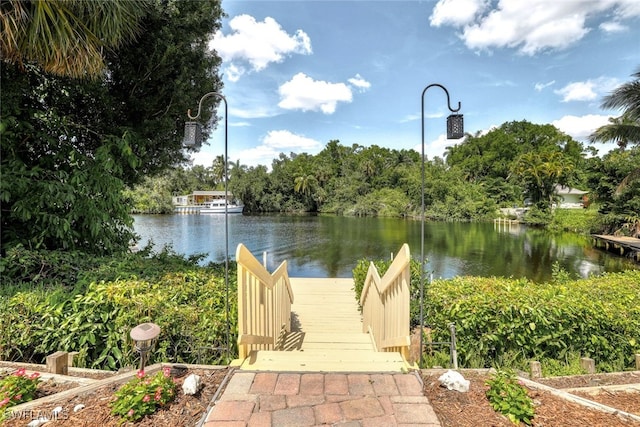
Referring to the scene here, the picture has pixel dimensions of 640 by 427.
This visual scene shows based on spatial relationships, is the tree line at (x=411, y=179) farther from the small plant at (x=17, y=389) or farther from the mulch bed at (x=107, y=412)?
the mulch bed at (x=107, y=412)

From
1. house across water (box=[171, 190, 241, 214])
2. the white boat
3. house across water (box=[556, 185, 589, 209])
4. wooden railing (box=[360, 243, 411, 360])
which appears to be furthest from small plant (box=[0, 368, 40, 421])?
house across water (box=[171, 190, 241, 214])

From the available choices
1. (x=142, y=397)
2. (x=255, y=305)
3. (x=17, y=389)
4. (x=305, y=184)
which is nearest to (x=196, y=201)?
(x=305, y=184)

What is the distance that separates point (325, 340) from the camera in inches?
144

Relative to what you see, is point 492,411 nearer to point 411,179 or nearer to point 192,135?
point 192,135

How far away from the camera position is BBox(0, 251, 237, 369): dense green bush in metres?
2.33

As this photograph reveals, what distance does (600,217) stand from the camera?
17.8 metres

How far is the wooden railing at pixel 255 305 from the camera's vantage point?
2230mm

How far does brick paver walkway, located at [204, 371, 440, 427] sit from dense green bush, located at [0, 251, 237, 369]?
Answer: 639 millimetres

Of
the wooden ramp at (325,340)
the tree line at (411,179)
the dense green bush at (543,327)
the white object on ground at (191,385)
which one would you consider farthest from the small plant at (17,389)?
the tree line at (411,179)

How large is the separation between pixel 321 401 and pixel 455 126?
2.40 m

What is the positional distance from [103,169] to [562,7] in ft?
28.1

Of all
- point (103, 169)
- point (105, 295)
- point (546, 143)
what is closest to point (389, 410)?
point (105, 295)

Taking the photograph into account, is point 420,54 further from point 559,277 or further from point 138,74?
point 138,74

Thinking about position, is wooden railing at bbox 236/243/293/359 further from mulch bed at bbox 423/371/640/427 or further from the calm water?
the calm water
